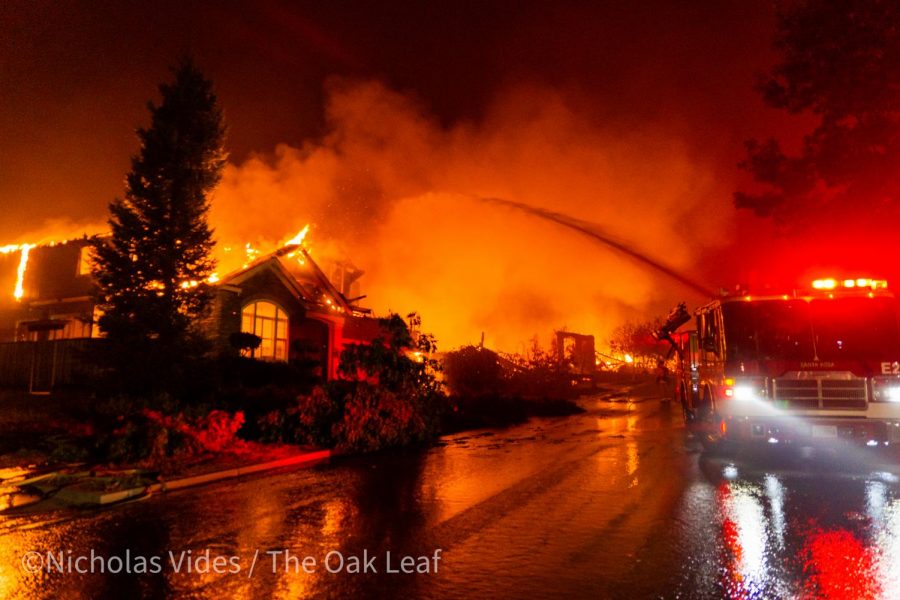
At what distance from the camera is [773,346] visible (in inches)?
445

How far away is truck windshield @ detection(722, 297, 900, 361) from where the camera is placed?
11117 millimetres

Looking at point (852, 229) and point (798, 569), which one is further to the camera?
point (852, 229)

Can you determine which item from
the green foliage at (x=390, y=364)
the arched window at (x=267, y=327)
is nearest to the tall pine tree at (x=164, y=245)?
the green foliage at (x=390, y=364)

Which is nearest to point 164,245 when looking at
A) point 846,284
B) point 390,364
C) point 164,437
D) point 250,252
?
point 390,364

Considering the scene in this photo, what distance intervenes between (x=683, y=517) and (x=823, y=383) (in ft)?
16.7

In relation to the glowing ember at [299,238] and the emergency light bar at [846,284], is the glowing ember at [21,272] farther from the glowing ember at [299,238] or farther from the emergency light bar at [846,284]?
the emergency light bar at [846,284]

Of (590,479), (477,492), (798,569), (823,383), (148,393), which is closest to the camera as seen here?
(798,569)

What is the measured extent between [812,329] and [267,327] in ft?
59.6

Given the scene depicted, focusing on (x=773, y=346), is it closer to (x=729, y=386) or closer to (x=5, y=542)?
(x=729, y=386)

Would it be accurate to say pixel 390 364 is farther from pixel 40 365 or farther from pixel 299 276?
pixel 299 276

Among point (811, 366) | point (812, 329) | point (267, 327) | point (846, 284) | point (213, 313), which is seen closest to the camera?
point (811, 366)

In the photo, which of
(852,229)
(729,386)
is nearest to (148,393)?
(729,386)

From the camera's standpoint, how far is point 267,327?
24.5 m

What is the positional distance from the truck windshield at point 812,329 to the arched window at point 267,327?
649 inches
